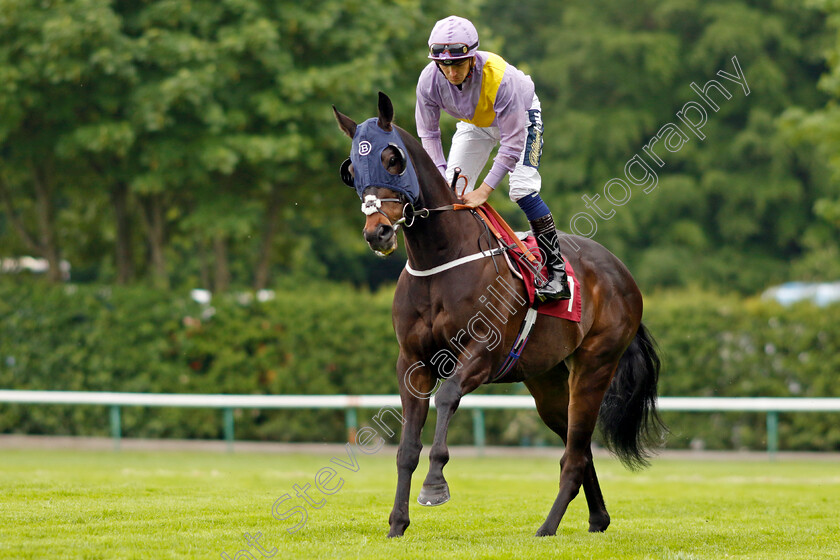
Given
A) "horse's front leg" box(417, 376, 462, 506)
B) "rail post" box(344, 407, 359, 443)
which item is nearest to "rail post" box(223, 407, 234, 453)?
"rail post" box(344, 407, 359, 443)

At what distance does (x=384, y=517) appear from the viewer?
711 centimetres

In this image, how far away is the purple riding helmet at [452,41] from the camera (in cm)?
605

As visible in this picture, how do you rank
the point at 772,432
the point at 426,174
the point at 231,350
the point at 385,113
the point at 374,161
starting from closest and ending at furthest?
the point at 374,161, the point at 385,113, the point at 426,174, the point at 772,432, the point at 231,350

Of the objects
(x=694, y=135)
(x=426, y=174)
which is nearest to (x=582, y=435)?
(x=426, y=174)

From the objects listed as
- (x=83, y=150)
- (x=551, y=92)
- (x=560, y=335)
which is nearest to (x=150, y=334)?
(x=83, y=150)

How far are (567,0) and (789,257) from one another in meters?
10.5

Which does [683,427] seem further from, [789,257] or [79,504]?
→ [789,257]

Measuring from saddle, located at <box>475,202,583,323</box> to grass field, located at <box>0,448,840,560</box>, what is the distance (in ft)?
4.56

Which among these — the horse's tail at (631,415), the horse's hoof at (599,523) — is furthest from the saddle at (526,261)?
the horse's hoof at (599,523)

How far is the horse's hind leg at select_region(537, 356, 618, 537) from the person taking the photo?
22.0 ft

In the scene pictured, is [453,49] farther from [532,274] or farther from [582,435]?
[582,435]

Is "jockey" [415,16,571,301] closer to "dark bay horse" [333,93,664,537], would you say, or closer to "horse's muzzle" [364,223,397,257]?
"dark bay horse" [333,93,664,537]

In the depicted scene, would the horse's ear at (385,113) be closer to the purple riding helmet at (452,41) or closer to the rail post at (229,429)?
the purple riding helmet at (452,41)

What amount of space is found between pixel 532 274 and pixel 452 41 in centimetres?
150
